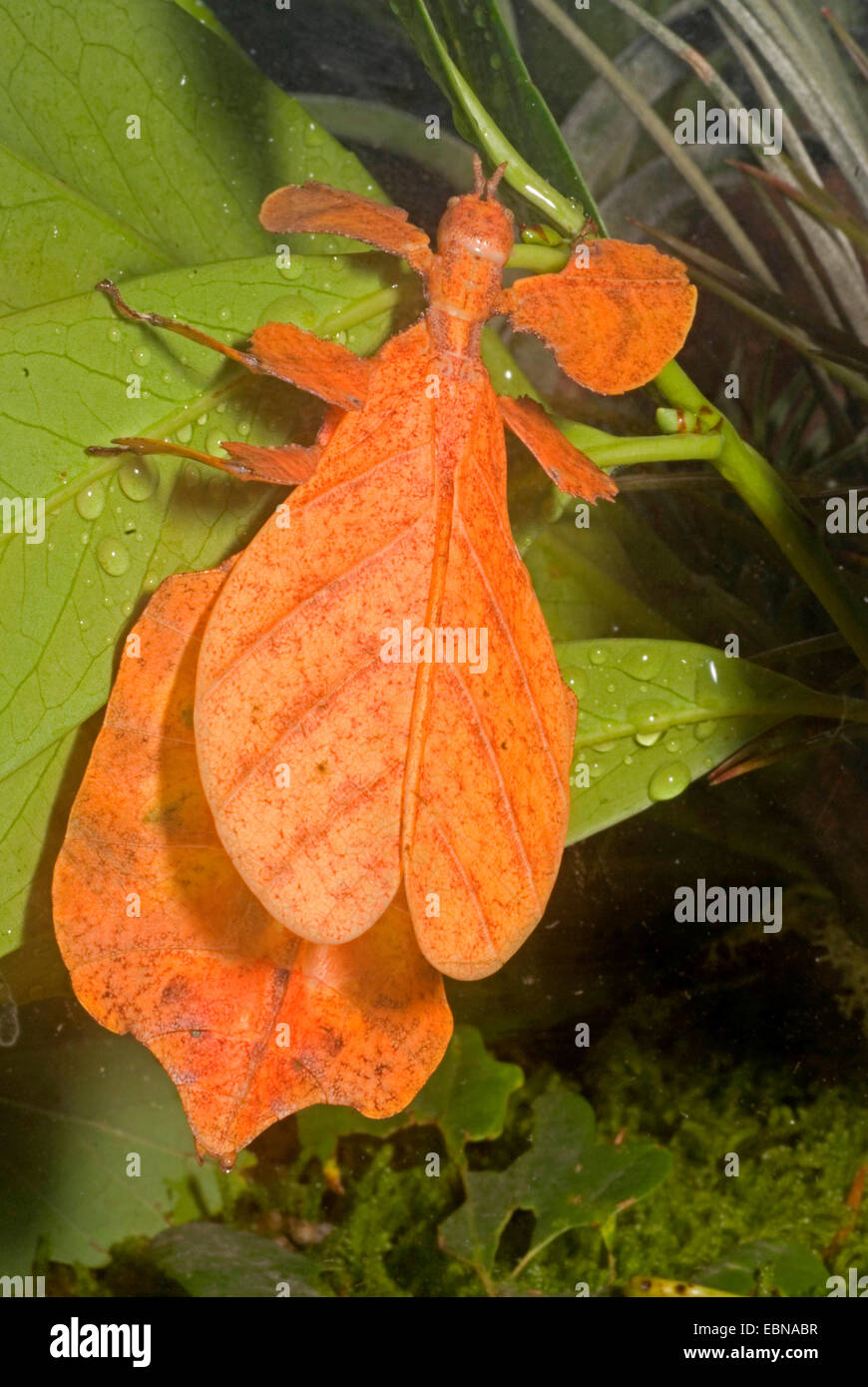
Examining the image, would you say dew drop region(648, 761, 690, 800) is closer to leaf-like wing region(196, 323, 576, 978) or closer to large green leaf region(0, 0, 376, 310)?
leaf-like wing region(196, 323, 576, 978)

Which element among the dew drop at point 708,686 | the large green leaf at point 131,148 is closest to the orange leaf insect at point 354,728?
the large green leaf at point 131,148

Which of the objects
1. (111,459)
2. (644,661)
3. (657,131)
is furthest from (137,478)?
(657,131)

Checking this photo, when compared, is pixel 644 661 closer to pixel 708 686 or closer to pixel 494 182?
pixel 708 686

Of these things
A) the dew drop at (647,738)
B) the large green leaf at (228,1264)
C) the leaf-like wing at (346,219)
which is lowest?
the large green leaf at (228,1264)

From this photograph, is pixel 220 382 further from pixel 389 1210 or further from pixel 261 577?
pixel 389 1210

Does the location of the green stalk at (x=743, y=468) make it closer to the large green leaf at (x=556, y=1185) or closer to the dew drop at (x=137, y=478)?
the dew drop at (x=137, y=478)

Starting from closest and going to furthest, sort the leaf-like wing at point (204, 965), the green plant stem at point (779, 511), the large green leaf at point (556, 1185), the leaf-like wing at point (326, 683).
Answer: the leaf-like wing at point (326, 683) → the leaf-like wing at point (204, 965) → the green plant stem at point (779, 511) → the large green leaf at point (556, 1185)
